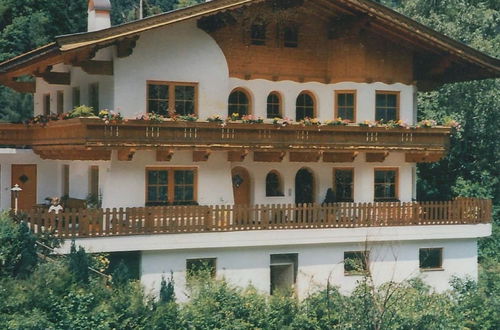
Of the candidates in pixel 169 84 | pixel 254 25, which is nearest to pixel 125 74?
pixel 169 84

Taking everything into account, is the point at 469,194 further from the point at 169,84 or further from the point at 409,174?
the point at 169,84

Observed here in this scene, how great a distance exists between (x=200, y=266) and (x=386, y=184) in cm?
849

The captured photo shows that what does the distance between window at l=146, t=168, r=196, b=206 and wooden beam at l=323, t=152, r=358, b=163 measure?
4.85 meters

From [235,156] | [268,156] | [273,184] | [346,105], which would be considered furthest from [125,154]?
[346,105]

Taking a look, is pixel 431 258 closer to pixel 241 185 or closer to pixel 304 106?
pixel 304 106

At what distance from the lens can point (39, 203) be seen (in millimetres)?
32031

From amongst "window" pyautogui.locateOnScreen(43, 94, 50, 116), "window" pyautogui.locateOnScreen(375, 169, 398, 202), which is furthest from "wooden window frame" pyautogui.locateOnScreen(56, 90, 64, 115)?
"window" pyautogui.locateOnScreen(375, 169, 398, 202)

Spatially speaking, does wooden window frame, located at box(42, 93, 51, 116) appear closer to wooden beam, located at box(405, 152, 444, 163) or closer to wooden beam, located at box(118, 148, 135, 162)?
wooden beam, located at box(118, 148, 135, 162)

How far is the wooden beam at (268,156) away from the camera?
28.5 metres

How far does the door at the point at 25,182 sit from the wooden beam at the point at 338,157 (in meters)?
11.1

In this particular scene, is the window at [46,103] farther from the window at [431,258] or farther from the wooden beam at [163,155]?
the window at [431,258]

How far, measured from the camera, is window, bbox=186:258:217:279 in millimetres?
25922

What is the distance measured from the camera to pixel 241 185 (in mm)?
29703

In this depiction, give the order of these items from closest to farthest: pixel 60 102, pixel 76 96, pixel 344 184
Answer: pixel 76 96 < pixel 344 184 < pixel 60 102
